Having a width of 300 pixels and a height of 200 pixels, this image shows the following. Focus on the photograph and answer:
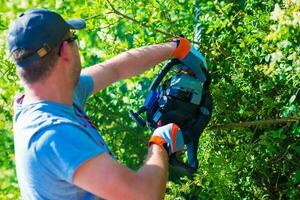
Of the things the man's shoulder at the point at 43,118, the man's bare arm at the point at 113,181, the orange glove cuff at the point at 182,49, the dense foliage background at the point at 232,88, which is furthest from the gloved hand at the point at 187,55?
the man's bare arm at the point at 113,181

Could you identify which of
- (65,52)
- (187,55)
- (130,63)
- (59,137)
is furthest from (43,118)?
(187,55)

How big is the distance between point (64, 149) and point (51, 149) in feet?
0.15

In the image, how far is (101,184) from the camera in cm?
186

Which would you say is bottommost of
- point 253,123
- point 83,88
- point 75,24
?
point 253,123

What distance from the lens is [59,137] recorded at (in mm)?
1907

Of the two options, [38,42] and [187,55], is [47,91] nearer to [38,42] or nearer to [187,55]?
[38,42]

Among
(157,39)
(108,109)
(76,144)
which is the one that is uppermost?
(76,144)

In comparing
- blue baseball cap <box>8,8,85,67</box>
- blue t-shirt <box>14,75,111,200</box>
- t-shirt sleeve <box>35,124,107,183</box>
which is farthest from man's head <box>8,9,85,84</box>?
t-shirt sleeve <box>35,124,107,183</box>

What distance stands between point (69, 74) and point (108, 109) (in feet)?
5.82

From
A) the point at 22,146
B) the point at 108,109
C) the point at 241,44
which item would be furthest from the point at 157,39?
the point at 22,146

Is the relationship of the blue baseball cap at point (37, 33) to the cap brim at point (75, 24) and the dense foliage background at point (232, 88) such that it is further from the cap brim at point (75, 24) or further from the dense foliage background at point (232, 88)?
the dense foliage background at point (232, 88)

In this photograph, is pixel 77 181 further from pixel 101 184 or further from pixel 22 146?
pixel 22 146

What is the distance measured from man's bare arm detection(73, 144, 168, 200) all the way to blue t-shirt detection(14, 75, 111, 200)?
26 millimetres

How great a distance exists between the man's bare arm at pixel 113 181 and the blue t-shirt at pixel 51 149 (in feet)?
0.08
